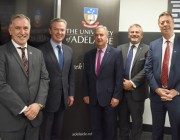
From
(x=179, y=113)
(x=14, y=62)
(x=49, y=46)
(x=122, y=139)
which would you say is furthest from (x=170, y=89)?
(x=14, y=62)

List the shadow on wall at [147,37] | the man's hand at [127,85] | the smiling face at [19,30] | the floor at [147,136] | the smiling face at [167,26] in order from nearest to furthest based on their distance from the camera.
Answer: the smiling face at [19,30] < the smiling face at [167,26] < the man's hand at [127,85] < the floor at [147,136] < the shadow on wall at [147,37]

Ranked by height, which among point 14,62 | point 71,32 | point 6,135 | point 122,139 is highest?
point 71,32

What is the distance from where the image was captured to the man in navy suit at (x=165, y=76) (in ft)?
9.11

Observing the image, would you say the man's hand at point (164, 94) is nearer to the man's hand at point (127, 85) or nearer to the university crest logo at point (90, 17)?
the man's hand at point (127, 85)

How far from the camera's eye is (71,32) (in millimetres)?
3451

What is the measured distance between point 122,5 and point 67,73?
1.89 metres

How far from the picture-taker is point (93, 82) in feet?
10.3

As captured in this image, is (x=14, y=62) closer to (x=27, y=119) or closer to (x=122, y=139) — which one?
(x=27, y=119)

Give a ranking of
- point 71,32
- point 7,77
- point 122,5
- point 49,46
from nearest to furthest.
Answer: point 7,77
point 49,46
point 71,32
point 122,5

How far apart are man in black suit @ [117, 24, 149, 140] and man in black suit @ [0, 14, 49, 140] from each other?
1240mm

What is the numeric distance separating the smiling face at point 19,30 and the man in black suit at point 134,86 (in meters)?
1.39

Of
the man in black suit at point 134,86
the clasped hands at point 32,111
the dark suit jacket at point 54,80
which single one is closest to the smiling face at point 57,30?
the dark suit jacket at point 54,80

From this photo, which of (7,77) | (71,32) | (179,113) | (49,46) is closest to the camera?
(7,77)

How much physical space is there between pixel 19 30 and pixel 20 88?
1.91ft
